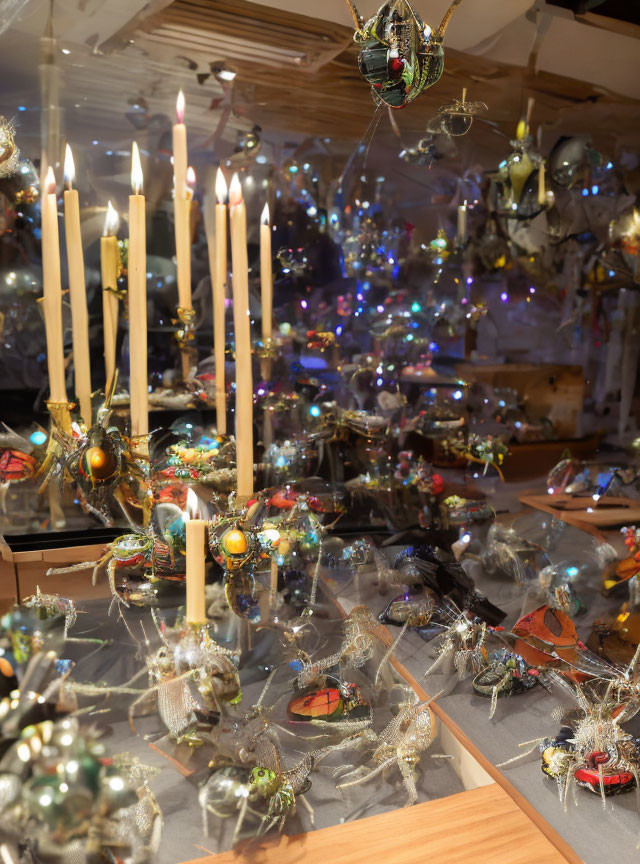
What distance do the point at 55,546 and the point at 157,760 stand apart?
252mm

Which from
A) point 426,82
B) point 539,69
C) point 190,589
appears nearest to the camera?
point 190,589

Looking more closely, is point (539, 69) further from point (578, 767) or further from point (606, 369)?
point (578, 767)

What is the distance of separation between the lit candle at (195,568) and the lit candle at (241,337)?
127 millimetres

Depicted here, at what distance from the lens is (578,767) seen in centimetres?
44

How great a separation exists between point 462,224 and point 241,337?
0.54m

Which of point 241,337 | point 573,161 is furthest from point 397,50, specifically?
point 573,161

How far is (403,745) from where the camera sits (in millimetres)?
461

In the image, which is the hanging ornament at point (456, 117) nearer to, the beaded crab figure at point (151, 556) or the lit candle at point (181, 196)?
the lit candle at point (181, 196)

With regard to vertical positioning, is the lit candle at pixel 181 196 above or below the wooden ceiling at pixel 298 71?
below

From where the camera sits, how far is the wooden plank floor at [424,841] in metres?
0.38

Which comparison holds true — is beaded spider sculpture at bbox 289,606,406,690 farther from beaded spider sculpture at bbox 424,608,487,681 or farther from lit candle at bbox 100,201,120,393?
lit candle at bbox 100,201,120,393

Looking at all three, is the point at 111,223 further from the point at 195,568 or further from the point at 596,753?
the point at 596,753

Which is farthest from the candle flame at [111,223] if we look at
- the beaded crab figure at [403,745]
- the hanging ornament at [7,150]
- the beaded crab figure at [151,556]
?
the beaded crab figure at [403,745]

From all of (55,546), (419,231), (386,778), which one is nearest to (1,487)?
(55,546)
